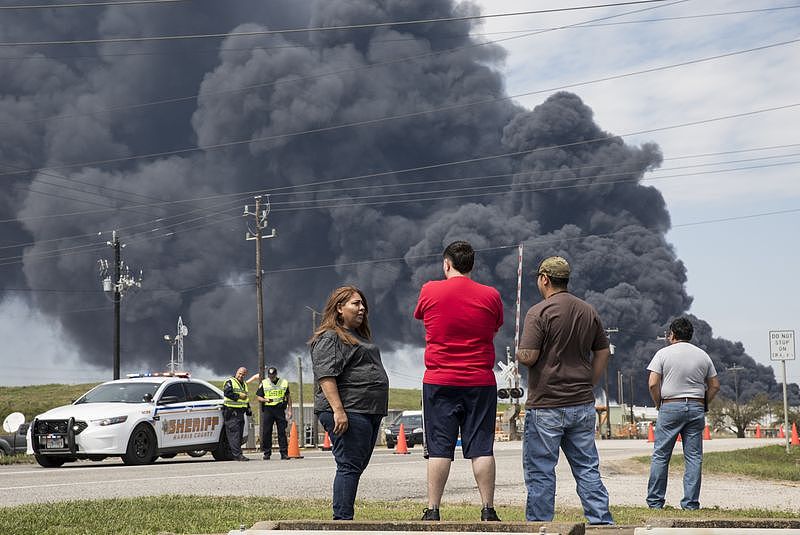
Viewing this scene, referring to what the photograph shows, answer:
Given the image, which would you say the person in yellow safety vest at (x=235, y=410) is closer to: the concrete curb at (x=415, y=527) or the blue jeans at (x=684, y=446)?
the blue jeans at (x=684, y=446)

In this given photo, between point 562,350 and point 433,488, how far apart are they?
1.28 metres

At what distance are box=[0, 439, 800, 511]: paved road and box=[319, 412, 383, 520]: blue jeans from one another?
15.8 ft

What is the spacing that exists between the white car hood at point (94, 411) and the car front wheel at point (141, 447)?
0.34 metres

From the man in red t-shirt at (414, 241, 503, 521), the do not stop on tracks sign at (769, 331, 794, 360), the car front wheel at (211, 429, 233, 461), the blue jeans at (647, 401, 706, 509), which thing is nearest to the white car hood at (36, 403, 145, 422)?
the car front wheel at (211, 429, 233, 461)

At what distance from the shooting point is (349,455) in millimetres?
7590

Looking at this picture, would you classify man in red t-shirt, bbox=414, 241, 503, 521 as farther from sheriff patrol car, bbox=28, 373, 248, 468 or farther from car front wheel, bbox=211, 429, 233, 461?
car front wheel, bbox=211, 429, 233, 461

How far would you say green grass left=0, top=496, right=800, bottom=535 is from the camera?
8553 millimetres

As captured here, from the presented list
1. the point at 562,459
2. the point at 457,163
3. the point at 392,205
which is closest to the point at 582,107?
the point at 457,163

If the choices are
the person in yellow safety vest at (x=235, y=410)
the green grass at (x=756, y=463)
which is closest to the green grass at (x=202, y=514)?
the green grass at (x=756, y=463)

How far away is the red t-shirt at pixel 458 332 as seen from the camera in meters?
7.82

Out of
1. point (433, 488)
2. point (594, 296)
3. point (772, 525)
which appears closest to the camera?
point (772, 525)

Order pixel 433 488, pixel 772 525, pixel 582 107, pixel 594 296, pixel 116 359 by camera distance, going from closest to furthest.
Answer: pixel 772 525 < pixel 433 488 < pixel 116 359 < pixel 594 296 < pixel 582 107

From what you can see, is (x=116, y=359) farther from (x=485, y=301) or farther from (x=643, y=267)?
(x=643, y=267)

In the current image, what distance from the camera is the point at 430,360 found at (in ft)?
25.8
